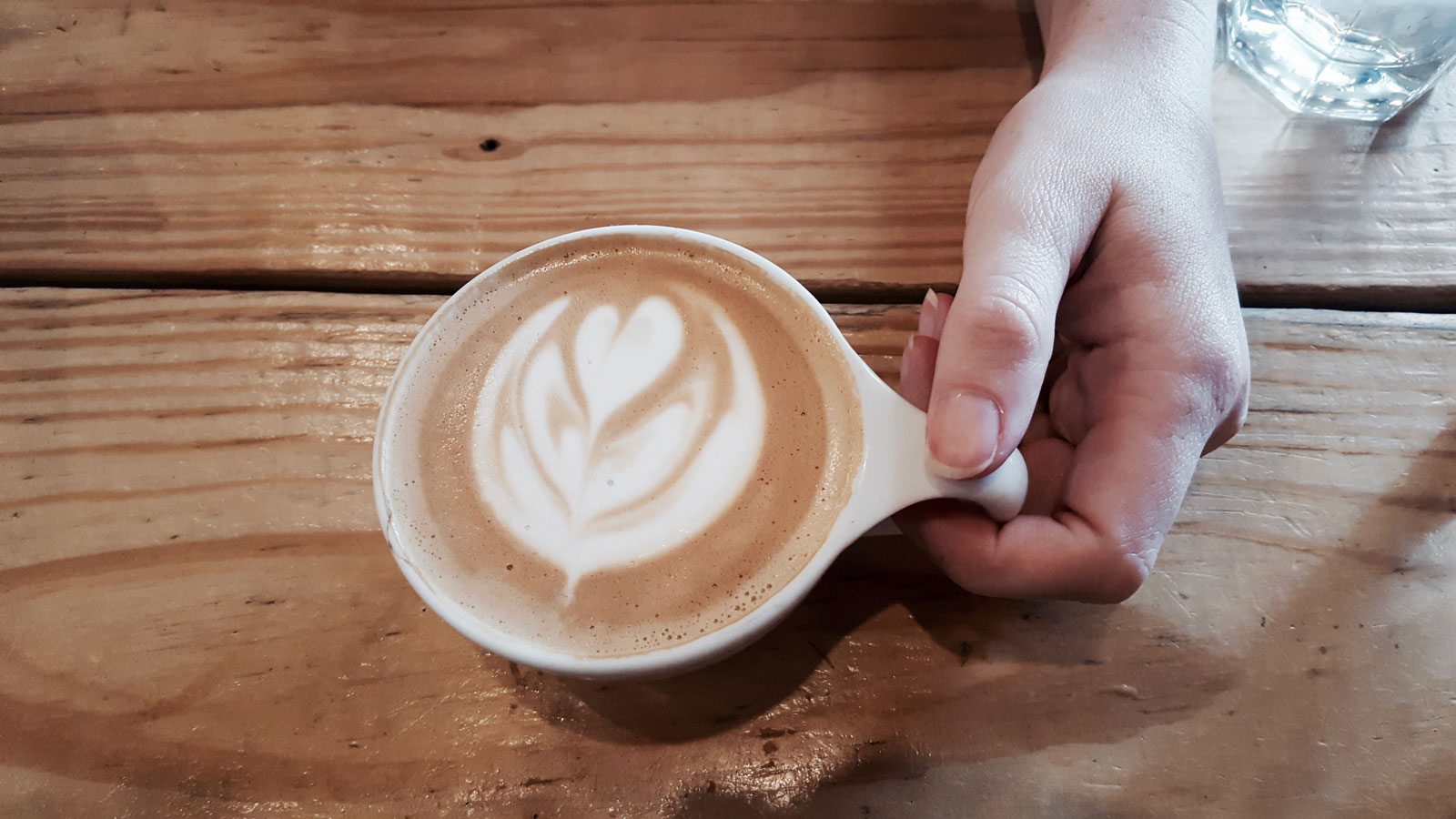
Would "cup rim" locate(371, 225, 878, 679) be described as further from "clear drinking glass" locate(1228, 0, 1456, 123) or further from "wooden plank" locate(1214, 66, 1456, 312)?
"clear drinking glass" locate(1228, 0, 1456, 123)

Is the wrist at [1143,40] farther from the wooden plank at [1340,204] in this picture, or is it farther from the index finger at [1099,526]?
the index finger at [1099,526]

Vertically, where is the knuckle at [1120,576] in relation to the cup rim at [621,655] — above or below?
below

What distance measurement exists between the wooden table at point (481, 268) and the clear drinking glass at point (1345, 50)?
30 mm

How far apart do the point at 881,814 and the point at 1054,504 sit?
284 millimetres

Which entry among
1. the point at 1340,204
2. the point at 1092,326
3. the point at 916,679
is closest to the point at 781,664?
the point at 916,679

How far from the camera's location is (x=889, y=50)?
0.85m

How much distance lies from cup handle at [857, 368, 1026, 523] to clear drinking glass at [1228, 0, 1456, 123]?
0.59 metres

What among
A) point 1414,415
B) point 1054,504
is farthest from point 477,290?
point 1414,415

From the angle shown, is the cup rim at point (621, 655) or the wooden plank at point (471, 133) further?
the wooden plank at point (471, 133)

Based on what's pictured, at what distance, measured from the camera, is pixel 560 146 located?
0.82 meters

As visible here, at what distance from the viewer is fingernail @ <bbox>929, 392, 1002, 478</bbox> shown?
1.62 ft

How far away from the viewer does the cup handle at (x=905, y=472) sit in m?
0.52

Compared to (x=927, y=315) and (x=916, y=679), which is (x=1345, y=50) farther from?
(x=916, y=679)

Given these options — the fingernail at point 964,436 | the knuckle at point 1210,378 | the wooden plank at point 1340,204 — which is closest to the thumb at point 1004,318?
the fingernail at point 964,436
